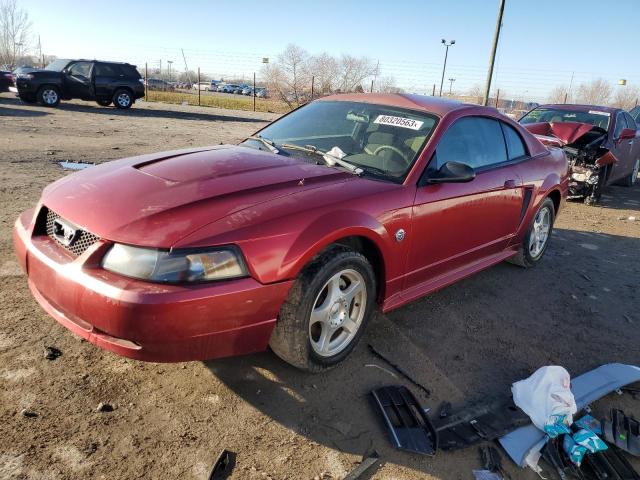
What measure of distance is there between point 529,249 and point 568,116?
536 centimetres

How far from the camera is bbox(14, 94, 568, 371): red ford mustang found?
2.12 metres

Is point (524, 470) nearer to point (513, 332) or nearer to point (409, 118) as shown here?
point (513, 332)

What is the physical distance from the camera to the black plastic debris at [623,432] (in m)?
2.35

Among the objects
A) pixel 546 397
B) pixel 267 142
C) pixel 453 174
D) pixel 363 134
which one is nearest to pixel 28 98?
pixel 267 142

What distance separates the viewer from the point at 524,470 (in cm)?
221

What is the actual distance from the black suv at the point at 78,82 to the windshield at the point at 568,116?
14.2m

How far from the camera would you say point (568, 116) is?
8.80 m

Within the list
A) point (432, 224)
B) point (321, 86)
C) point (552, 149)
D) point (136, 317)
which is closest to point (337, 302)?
point (432, 224)

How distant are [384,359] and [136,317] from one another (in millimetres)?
1579

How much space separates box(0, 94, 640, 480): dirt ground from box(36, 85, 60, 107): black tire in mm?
14200

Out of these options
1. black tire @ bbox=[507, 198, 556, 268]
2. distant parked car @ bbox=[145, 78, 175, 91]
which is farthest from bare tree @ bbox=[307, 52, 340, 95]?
black tire @ bbox=[507, 198, 556, 268]

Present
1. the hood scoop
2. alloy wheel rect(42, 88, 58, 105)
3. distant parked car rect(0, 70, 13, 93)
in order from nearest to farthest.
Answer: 1. the hood scoop
2. alloy wheel rect(42, 88, 58, 105)
3. distant parked car rect(0, 70, 13, 93)

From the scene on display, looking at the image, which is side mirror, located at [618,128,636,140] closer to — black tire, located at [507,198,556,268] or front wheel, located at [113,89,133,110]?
black tire, located at [507,198,556,268]

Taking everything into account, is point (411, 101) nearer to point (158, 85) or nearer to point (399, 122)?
point (399, 122)
